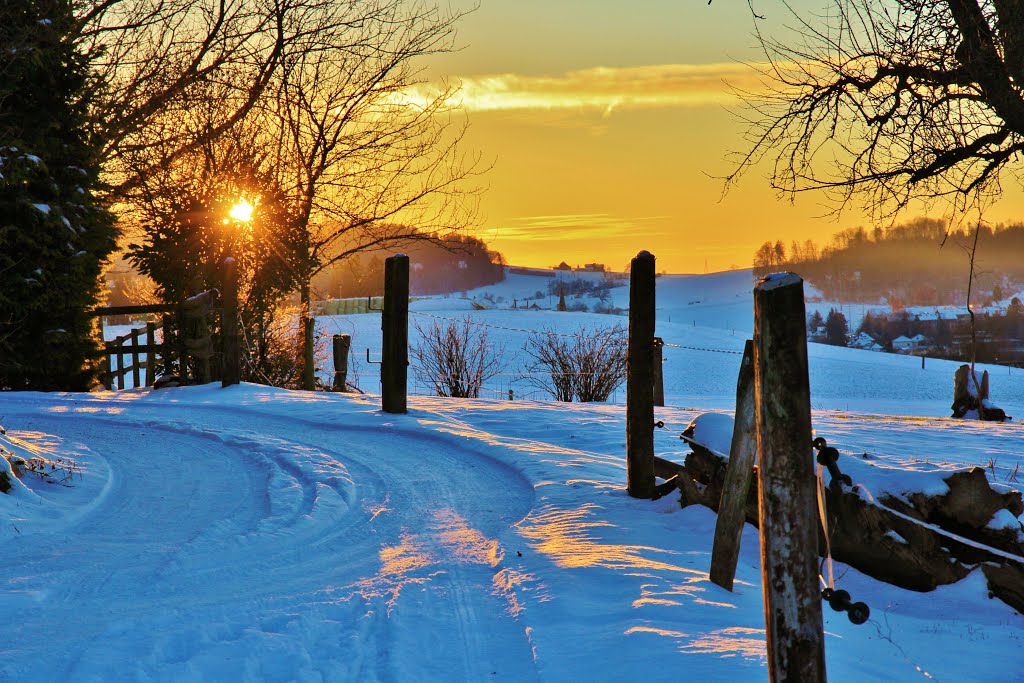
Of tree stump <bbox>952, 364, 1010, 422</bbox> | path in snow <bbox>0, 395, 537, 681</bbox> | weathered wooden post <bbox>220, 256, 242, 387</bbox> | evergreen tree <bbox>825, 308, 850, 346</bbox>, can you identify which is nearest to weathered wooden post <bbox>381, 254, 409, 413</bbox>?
path in snow <bbox>0, 395, 537, 681</bbox>

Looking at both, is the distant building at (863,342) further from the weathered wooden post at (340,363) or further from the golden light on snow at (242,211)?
the golden light on snow at (242,211)

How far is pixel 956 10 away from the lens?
31.1ft

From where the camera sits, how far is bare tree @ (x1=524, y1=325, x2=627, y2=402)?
19875mm

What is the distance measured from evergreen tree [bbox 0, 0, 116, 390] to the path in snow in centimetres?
830

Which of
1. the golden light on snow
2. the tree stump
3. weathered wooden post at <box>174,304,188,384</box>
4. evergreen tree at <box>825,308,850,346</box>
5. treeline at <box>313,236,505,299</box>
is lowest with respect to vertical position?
the tree stump

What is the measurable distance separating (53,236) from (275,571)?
13.3 meters

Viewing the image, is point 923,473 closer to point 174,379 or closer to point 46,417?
point 46,417

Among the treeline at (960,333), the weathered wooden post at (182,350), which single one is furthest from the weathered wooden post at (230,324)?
the treeline at (960,333)

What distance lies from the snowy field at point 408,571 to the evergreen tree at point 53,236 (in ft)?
20.1

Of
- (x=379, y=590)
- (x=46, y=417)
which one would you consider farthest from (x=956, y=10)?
(x=46, y=417)

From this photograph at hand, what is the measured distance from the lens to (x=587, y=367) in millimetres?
20109

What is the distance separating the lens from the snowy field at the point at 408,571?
3867 millimetres

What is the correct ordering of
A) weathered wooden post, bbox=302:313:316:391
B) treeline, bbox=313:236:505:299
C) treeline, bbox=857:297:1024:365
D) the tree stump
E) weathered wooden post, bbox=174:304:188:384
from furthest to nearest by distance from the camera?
treeline, bbox=857:297:1024:365
treeline, bbox=313:236:505:299
weathered wooden post, bbox=302:313:316:391
the tree stump
weathered wooden post, bbox=174:304:188:384

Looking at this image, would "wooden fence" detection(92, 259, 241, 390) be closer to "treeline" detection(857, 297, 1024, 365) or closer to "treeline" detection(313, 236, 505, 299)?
"treeline" detection(313, 236, 505, 299)
